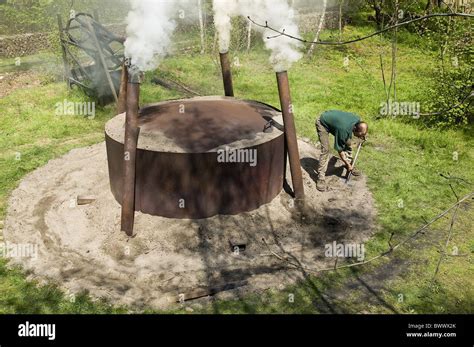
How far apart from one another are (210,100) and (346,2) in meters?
16.0

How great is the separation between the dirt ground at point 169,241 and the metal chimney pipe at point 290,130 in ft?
1.13

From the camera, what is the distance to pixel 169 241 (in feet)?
23.4

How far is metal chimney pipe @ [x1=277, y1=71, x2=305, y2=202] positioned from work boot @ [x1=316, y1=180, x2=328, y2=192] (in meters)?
0.69

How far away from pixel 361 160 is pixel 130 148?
5.58m

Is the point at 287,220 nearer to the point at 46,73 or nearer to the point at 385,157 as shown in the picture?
the point at 385,157

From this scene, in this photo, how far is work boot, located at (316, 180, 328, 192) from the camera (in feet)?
29.2

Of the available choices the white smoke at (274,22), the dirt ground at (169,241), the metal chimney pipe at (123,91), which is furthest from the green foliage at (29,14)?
the dirt ground at (169,241)

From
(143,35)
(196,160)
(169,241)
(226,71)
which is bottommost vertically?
(169,241)

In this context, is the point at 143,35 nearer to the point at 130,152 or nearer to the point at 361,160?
the point at 130,152

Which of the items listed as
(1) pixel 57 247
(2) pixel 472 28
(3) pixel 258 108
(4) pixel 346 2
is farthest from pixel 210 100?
(4) pixel 346 2

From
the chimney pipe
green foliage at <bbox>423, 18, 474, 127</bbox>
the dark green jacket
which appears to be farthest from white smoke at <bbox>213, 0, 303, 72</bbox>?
green foliage at <bbox>423, 18, 474, 127</bbox>

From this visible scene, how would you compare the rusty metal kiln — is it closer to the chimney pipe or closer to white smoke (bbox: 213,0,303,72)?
the chimney pipe

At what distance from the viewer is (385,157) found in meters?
10.6

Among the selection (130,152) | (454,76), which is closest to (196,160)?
(130,152)
